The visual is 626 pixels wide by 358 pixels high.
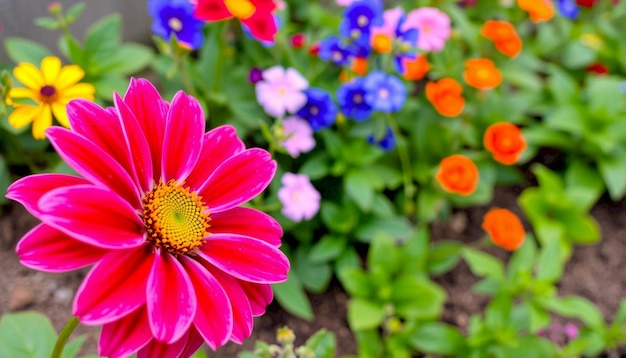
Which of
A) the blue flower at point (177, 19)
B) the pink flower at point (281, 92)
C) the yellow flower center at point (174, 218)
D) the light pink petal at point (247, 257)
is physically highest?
the yellow flower center at point (174, 218)

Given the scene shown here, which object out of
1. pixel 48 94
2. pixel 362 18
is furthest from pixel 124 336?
pixel 362 18

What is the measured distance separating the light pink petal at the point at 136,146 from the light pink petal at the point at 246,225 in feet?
0.33

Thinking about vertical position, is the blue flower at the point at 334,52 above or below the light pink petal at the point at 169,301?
below

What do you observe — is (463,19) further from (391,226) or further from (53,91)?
(53,91)

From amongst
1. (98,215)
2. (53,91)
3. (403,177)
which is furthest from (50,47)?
(98,215)

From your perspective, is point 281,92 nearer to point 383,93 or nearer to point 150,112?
point 383,93

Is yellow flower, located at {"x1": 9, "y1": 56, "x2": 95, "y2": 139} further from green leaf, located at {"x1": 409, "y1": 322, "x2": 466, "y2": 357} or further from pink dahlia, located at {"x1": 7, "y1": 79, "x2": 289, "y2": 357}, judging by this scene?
green leaf, located at {"x1": 409, "y1": 322, "x2": 466, "y2": 357}

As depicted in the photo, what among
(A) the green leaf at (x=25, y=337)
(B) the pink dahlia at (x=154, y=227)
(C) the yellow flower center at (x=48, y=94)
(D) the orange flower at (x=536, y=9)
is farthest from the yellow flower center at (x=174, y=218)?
(D) the orange flower at (x=536, y=9)

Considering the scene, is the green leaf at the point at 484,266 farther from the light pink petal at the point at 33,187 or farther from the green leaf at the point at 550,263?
the light pink petal at the point at 33,187

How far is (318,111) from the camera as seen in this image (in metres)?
1.64

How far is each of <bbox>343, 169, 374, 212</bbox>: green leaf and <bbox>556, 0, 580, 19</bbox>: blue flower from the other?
42.9 inches

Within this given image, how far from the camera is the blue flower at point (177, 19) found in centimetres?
144

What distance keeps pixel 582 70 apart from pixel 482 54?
18.1 inches

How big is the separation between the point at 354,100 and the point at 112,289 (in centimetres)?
111
